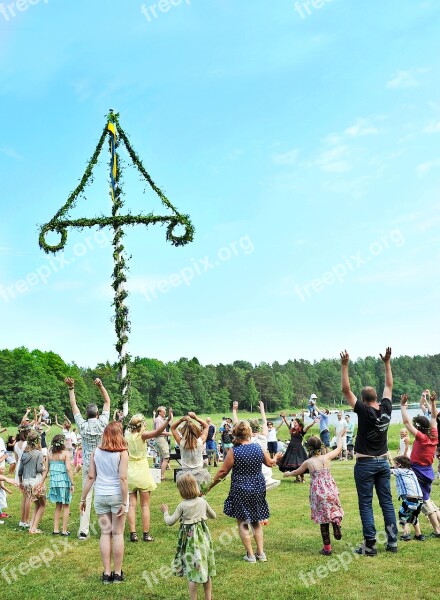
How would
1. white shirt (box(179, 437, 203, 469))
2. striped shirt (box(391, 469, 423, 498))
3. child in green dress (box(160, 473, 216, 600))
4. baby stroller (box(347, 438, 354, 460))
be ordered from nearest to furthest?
child in green dress (box(160, 473, 216, 600)) → striped shirt (box(391, 469, 423, 498)) → white shirt (box(179, 437, 203, 469)) → baby stroller (box(347, 438, 354, 460))

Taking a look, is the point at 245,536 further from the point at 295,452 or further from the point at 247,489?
the point at 295,452

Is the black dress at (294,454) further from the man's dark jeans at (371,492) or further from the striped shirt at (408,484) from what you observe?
the man's dark jeans at (371,492)

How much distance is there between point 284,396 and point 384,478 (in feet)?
390

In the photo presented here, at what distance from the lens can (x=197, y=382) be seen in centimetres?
10350

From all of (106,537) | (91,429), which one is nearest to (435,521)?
(106,537)

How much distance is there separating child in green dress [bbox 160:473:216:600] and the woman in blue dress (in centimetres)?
125

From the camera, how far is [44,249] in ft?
34.7

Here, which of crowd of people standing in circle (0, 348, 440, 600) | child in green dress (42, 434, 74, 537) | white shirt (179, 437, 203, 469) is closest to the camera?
crowd of people standing in circle (0, 348, 440, 600)

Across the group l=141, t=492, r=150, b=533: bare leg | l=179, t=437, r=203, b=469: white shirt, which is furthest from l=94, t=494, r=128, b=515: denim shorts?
l=141, t=492, r=150, b=533: bare leg

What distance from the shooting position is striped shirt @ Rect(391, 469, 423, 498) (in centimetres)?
783

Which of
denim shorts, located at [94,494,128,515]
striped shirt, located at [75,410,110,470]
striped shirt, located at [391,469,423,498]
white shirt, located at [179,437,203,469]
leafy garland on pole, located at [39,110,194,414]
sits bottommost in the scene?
striped shirt, located at [391,469,423,498]

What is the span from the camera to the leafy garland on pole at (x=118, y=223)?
33.1 feet

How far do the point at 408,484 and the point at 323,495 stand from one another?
140 centimetres

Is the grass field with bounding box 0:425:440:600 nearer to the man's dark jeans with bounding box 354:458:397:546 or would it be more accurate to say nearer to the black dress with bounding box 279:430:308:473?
the man's dark jeans with bounding box 354:458:397:546
